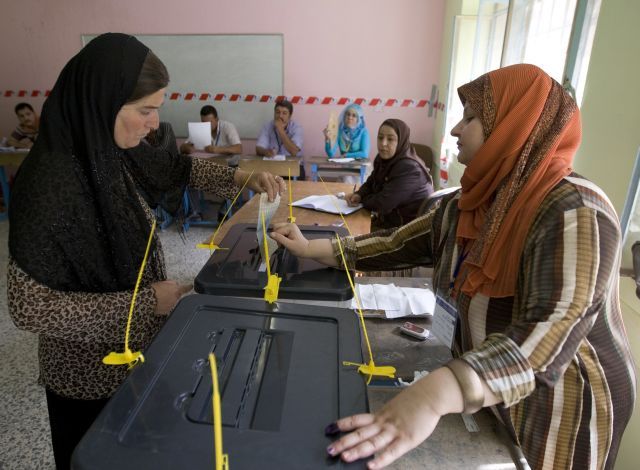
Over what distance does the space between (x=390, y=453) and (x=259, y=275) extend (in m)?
0.53

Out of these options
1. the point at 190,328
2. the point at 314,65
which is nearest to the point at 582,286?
the point at 190,328

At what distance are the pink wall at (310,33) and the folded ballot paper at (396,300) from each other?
13.7 feet

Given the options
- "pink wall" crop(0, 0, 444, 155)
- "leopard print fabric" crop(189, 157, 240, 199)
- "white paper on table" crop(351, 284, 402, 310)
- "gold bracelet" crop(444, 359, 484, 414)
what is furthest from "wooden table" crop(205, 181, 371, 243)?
"pink wall" crop(0, 0, 444, 155)

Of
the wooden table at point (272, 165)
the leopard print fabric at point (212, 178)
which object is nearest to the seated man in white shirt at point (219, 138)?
the wooden table at point (272, 165)

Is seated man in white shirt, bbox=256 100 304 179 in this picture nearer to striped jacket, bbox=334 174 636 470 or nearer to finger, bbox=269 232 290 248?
finger, bbox=269 232 290 248

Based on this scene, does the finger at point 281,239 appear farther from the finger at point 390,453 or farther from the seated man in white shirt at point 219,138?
the seated man in white shirt at point 219,138

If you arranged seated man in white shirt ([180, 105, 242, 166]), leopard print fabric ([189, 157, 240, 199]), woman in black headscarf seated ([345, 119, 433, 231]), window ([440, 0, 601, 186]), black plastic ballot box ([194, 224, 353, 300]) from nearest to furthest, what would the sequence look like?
black plastic ballot box ([194, 224, 353, 300])
leopard print fabric ([189, 157, 240, 199])
window ([440, 0, 601, 186])
woman in black headscarf seated ([345, 119, 433, 231])
seated man in white shirt ([180, 105, 242, 166])

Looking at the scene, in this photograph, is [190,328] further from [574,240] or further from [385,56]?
[385,56]

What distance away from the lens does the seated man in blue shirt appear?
4.62 m

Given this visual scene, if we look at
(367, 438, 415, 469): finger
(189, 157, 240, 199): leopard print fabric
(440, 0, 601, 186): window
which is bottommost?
(367, 438, 415, 469): finger

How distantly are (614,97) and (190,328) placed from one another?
1.49 metres

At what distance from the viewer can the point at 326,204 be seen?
7.39ft

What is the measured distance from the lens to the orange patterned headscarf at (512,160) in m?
0.80

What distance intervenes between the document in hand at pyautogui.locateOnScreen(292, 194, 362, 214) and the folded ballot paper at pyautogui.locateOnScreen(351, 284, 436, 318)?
3.19 feet
